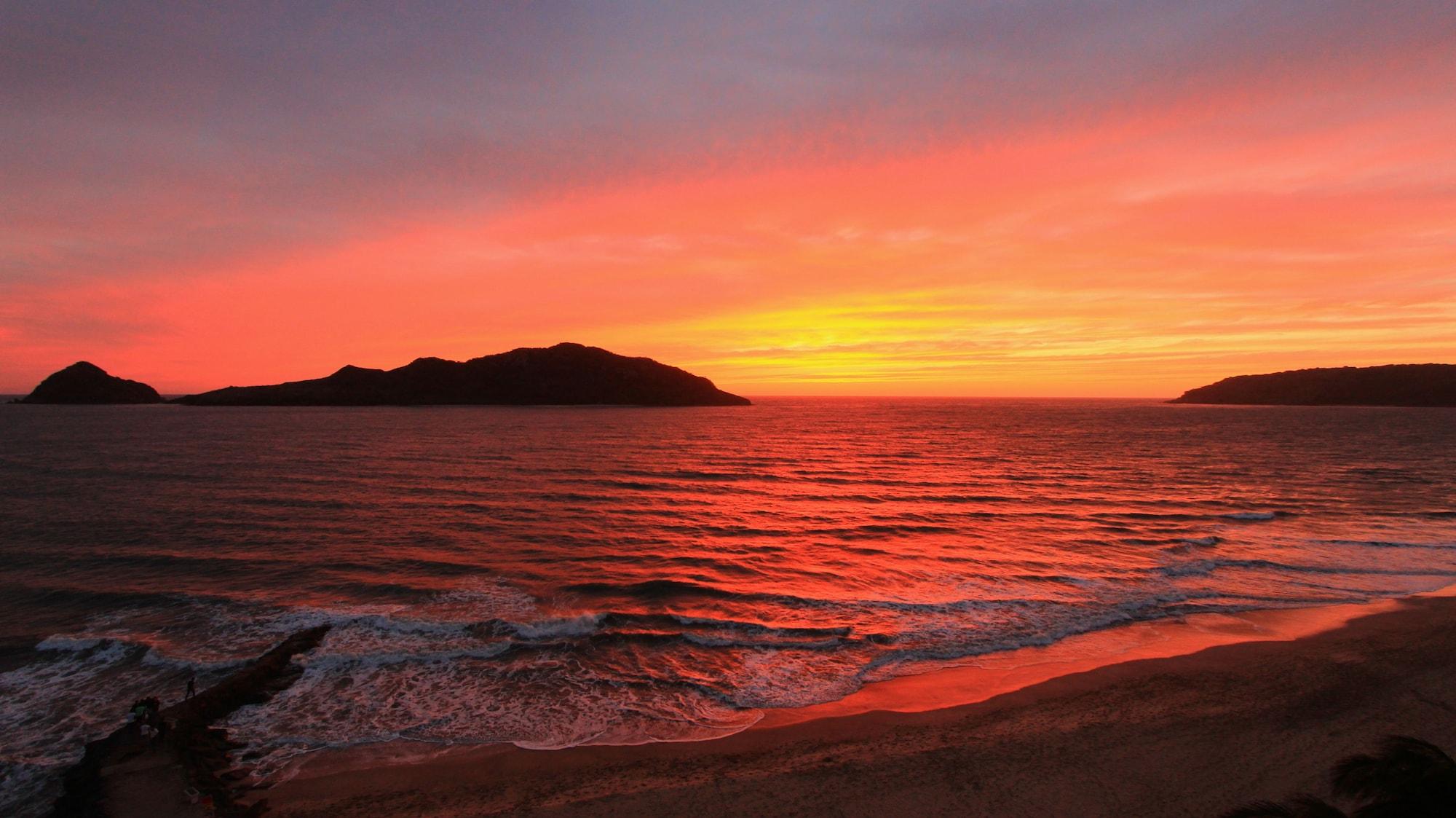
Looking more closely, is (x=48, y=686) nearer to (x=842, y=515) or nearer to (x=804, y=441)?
(x=842, y=515)

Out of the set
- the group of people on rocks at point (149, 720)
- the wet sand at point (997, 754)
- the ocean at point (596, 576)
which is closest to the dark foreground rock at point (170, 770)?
the group of people on rocks at point (149, 720)

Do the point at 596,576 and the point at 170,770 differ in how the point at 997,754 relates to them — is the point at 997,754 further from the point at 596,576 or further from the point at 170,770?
the point at 596,576

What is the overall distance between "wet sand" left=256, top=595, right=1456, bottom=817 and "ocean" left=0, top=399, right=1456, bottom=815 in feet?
3.31

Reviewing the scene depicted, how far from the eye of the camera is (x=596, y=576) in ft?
76.6

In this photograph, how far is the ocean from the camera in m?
14.4

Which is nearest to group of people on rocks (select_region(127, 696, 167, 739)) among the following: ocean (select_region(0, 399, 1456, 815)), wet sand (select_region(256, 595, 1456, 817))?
ocean (select_region(0, 399, 1456, 815))

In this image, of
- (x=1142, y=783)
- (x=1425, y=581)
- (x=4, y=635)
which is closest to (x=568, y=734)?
(x=1142, y=783)

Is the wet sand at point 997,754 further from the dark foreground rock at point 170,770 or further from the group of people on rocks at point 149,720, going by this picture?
the group of people on rocks at point 149,720

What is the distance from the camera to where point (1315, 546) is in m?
27.8


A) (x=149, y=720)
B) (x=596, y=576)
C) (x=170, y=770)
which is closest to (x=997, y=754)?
(x=170, y=770)

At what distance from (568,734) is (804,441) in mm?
72145

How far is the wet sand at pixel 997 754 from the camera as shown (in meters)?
10.5

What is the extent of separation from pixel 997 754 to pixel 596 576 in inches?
592

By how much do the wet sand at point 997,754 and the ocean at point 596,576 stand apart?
1009mm
